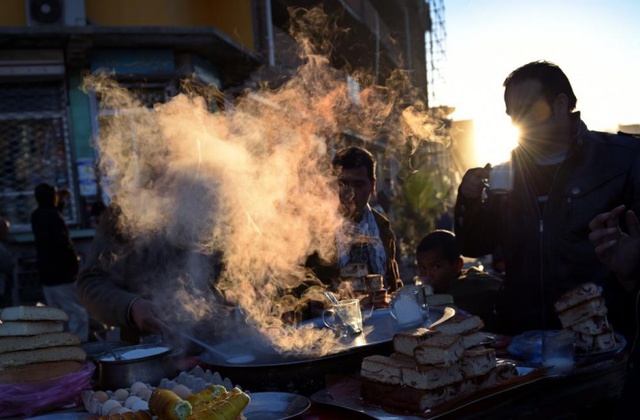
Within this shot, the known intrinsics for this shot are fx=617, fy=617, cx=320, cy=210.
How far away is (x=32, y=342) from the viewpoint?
2.26m

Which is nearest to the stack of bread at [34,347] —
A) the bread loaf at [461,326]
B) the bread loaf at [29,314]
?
the bread loaf at [29,314]

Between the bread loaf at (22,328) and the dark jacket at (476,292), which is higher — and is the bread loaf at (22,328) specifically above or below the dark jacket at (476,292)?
above

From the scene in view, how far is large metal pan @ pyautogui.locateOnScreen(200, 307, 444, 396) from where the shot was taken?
7.08ft

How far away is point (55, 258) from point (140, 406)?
7257 millimetres

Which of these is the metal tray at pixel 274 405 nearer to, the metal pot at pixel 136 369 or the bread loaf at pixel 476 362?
the metal pot at pixel 136 369

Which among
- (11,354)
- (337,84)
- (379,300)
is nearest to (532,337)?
(379,300)

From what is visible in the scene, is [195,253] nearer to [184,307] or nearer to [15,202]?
[184,307]

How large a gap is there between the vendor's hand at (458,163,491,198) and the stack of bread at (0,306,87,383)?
7.10ft

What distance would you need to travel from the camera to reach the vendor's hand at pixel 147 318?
291 centimetres

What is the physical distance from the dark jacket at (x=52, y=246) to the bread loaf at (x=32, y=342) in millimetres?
6527

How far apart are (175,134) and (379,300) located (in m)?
1.56

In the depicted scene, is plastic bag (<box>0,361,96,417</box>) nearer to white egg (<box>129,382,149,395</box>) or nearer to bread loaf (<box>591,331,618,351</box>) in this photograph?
white egg (<box>129,382,149,395</box>)

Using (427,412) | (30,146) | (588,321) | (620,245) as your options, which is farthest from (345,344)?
(30,146)

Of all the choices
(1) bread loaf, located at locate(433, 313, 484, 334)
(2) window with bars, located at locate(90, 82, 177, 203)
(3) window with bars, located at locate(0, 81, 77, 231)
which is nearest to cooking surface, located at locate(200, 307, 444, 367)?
(1) bread loaf, located at locate(433, 313, 484, 334)
